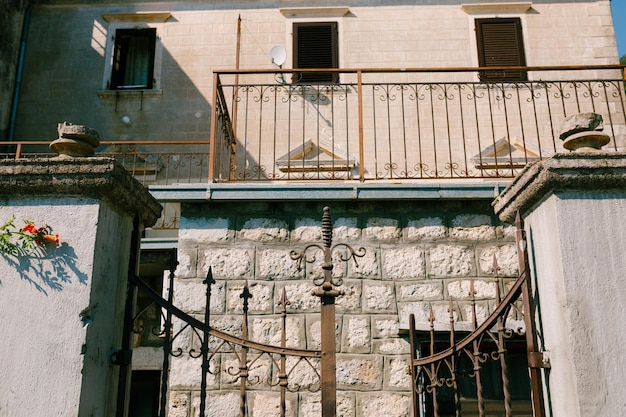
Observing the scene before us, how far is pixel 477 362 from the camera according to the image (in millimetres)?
3008

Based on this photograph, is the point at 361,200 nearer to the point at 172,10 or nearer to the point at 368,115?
the point at 368,115

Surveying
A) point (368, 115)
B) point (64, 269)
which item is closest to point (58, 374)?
point (64, 269)

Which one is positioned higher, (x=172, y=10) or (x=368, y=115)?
(x=172, y=10)

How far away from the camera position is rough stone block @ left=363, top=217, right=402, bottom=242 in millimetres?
5539

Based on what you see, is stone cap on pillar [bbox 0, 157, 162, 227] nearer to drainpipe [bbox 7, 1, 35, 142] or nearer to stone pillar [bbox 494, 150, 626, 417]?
stone pillar [bbox 494, 150, 626, 417]

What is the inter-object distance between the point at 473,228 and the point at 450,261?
0.39 meters

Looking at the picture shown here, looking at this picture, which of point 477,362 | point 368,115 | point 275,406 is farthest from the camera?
point 368,115

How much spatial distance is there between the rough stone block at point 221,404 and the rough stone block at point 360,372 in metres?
0.89

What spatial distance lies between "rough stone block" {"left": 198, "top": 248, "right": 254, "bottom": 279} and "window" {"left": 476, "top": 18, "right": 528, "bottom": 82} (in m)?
7.41

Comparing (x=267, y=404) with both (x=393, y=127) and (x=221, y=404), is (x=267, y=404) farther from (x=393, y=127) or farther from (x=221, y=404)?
(x=393, y=127)

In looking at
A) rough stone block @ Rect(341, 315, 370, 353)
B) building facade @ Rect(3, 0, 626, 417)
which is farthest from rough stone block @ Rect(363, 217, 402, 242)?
building facade @ Rect(3, 0, 626, 417)

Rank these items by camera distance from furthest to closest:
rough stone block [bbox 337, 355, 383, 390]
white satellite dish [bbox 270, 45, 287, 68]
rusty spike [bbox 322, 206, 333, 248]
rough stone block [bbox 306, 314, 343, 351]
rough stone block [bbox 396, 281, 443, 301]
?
Answer: white satellite dish [bbox 270, 45, 287, 68] < rough stone block [bbox 396, 281, 443, 301] < rough stone block [bbox 306, 314, 343, 351] < rough stone block [bbox 337, 355, 383, 390] < rusty spike [bbox 322, 206, 333, 248]

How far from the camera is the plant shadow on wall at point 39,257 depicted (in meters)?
Answer: 2.70

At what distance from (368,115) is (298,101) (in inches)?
53.3
